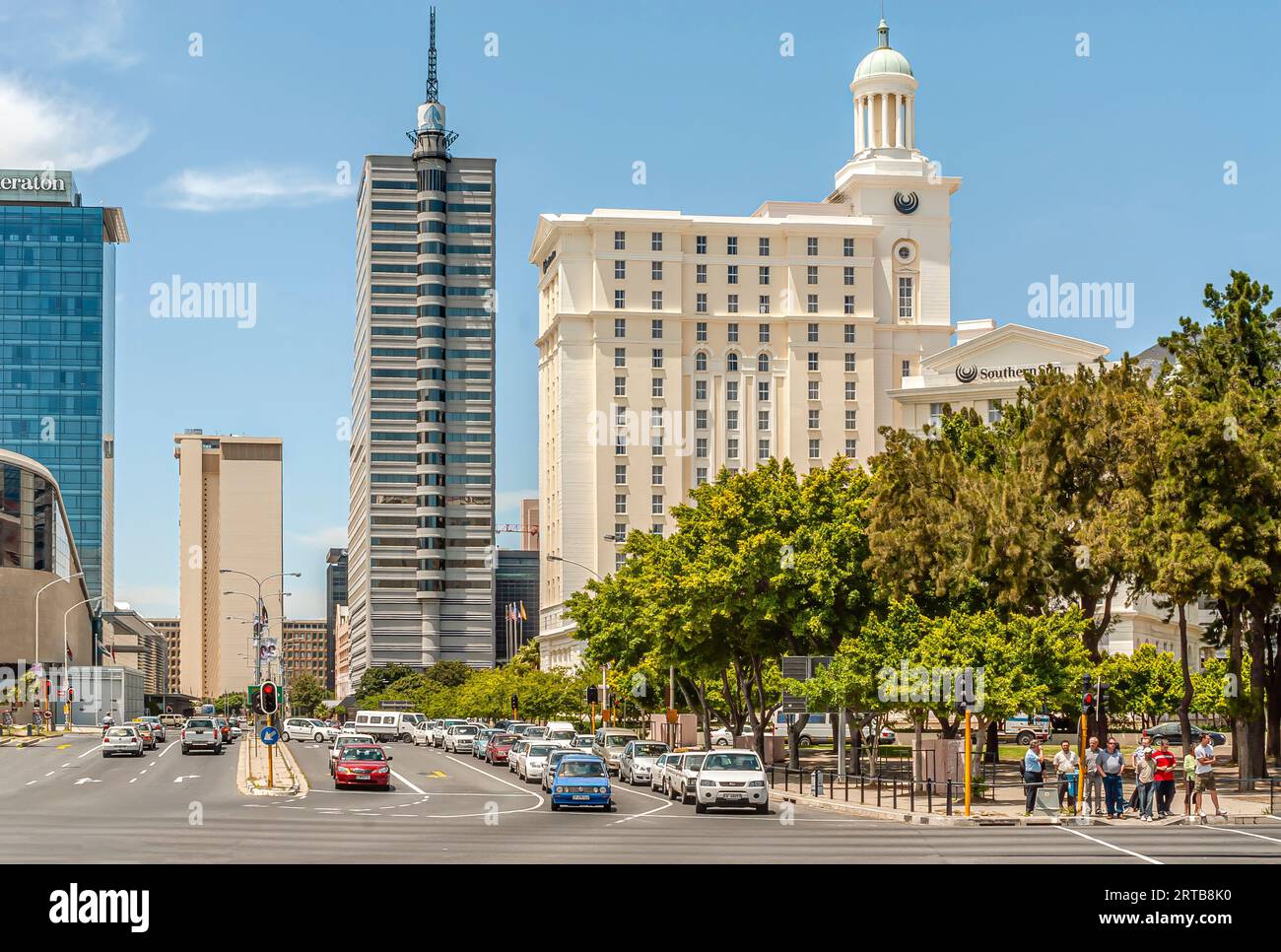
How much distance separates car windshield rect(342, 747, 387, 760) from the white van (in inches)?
2093

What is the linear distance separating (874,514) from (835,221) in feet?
343

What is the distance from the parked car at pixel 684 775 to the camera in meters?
44.7

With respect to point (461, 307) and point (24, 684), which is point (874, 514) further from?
point (461, 307)

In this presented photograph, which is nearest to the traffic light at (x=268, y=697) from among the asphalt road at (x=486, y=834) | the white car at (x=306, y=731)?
the asphalt road at (x=486, y=834)

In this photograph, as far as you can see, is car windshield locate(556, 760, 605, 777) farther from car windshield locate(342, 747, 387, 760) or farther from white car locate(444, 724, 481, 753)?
white car locate(444, 724, 481, 753)

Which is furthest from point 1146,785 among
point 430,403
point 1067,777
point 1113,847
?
point 430,403

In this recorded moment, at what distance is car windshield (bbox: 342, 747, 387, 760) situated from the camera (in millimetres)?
48875

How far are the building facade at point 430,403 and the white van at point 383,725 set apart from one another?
8734 centimetres

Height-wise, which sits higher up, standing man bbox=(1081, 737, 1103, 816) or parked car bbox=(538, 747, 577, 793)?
standing man bbox=(1081, 737, 1103, 816)

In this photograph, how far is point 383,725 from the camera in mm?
104938

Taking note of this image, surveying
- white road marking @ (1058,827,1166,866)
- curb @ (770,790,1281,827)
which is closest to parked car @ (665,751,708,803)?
curb @ (770,790,1281,827)

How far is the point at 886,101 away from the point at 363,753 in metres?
125

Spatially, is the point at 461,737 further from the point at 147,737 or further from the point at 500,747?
the point at 147,737
